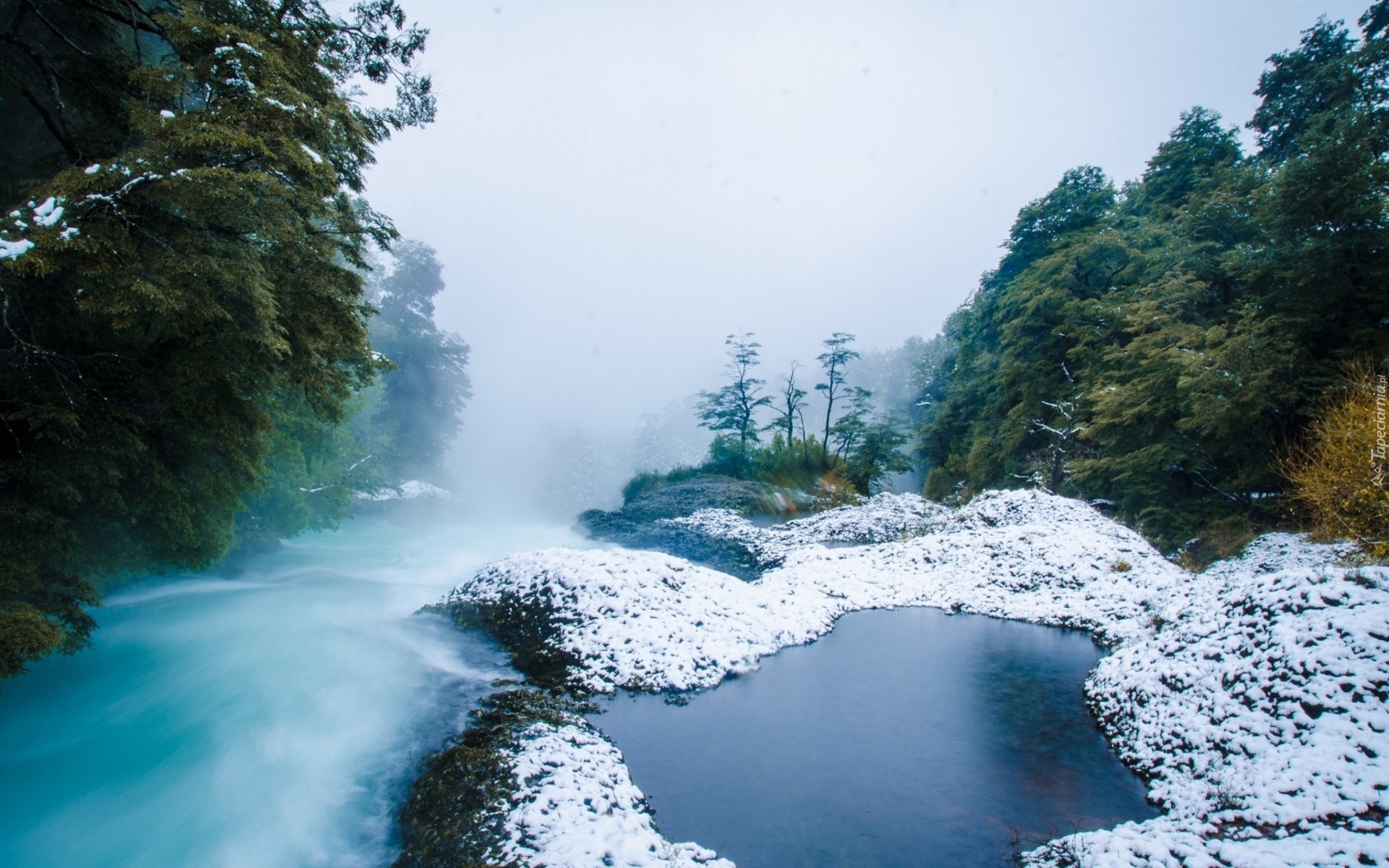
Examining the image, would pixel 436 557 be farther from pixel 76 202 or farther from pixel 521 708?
pixel 76 202

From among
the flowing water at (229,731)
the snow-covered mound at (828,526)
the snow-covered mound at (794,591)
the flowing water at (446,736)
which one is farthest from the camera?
the snow-covered mound at (828,526)

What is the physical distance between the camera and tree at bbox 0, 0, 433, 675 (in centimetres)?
420

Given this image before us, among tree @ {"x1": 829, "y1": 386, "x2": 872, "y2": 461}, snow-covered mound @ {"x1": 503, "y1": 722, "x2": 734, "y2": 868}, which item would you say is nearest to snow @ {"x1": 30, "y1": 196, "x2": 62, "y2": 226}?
snow-covered mound @ {"x1": 503, "y1": 722, "x2": 734, "y2": 868}

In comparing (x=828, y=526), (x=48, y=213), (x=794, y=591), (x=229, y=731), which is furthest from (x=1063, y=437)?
(x=48, y=213)

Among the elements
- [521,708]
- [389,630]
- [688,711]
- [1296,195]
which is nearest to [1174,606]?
[688,711]

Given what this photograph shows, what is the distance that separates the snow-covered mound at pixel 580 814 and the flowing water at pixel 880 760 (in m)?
0.32

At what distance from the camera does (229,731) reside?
643cm

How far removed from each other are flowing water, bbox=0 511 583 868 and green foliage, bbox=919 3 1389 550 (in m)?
16.8

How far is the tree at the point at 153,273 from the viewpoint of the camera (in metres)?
4.20

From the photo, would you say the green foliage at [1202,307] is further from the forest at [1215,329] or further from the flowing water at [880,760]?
the flowing water at [880,760]

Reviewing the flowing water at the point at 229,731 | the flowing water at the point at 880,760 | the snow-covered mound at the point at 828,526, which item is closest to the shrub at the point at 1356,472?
the flowing water at the point at 880,760

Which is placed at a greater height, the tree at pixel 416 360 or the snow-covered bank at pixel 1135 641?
the tree at pixel 416 360

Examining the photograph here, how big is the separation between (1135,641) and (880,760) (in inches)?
186

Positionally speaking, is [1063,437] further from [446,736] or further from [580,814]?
[446,736]
